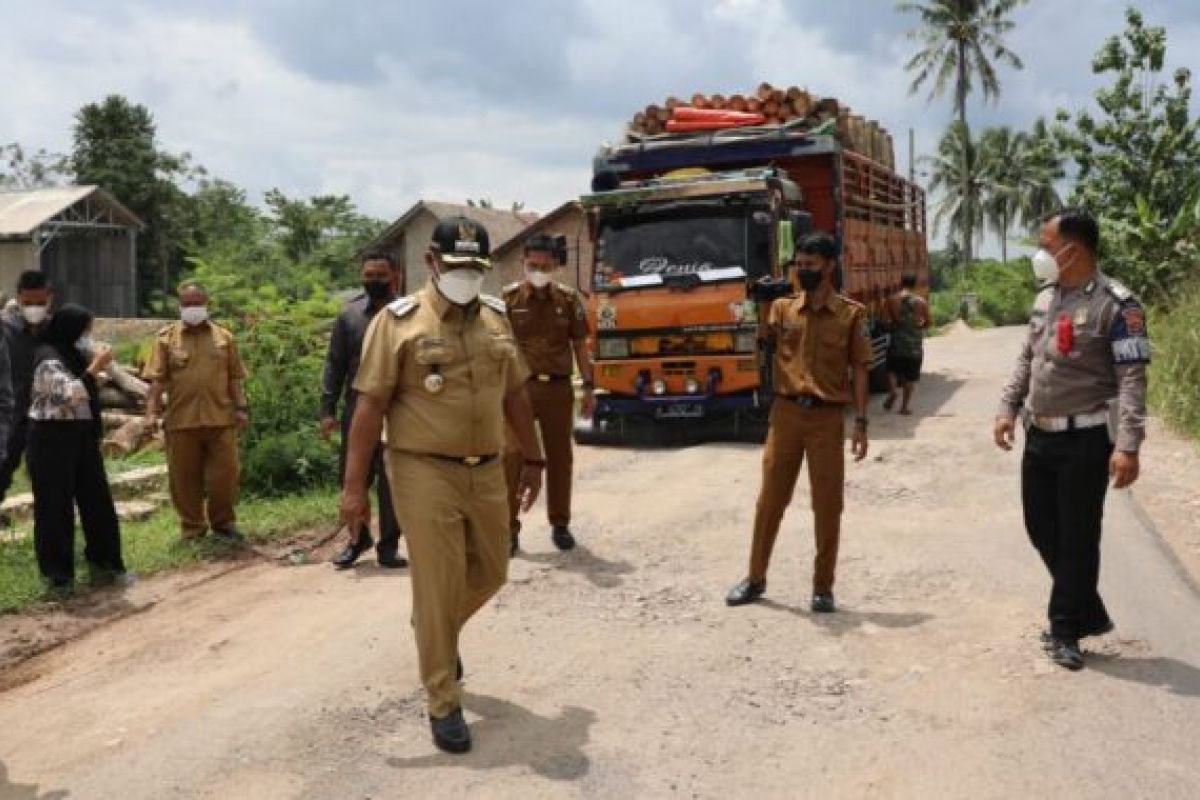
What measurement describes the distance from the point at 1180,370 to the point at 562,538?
879 centimetres

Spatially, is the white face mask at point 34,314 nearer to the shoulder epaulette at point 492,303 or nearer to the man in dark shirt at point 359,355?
the man in dark shirt at point 359,355

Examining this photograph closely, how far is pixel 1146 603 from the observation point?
5812mm

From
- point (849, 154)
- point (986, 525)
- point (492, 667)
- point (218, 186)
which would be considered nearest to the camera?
point (492, 667)

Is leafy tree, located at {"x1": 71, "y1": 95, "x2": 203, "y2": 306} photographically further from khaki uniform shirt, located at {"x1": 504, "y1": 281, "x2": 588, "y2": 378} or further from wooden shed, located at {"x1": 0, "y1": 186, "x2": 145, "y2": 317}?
khaki uniform shirt, located at {"x1": 504, "y1": 281, "x2": 588, "y2": 378}

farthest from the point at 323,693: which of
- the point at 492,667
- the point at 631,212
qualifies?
the point at 631,212

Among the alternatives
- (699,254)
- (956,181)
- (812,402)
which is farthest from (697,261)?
(956,181)

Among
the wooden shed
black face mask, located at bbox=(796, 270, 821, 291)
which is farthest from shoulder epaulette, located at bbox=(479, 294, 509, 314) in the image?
the wooden shed

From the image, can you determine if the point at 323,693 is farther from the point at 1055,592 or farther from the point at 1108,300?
the point at 1108,300

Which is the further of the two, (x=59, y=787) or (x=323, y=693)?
(x=323, y=693)

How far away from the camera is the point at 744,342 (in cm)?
1105

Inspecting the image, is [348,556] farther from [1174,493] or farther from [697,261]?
[1174,493]

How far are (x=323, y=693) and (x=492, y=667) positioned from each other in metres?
0.72

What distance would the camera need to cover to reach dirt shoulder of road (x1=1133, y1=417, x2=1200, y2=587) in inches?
282

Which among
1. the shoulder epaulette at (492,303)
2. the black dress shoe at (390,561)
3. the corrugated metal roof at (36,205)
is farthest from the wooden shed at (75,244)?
the shoulder epaulette at (492,303)
